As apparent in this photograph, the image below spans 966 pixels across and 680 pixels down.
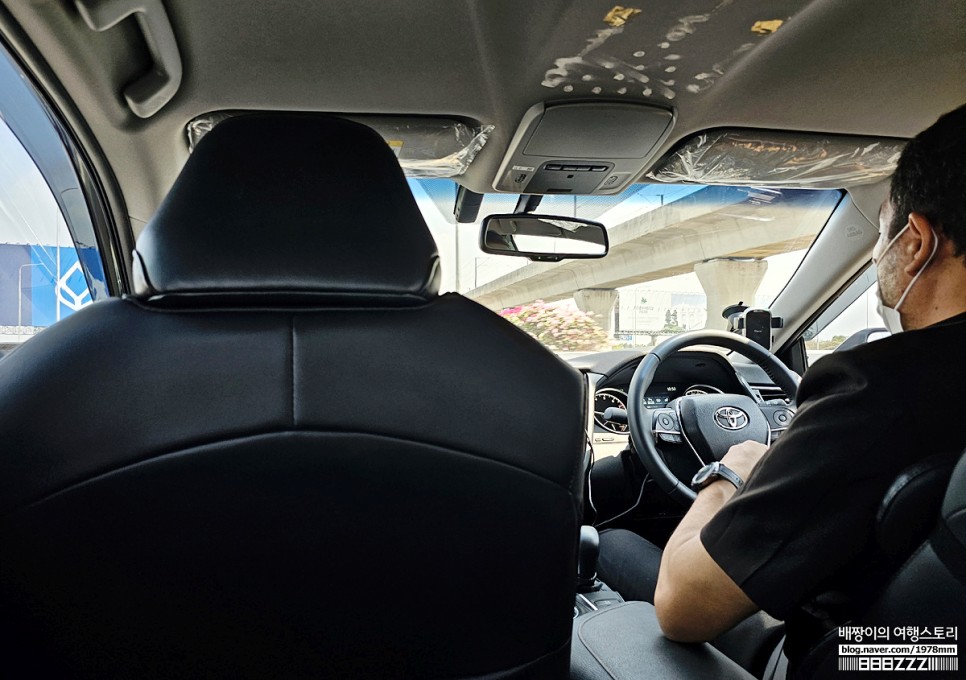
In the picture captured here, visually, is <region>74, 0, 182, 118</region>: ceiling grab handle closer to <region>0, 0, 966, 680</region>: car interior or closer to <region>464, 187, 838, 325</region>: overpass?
<region>0, 0, 966, 680</region>: car interior

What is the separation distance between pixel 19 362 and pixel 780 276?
373cm

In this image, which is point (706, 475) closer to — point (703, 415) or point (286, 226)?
point (703, 415)

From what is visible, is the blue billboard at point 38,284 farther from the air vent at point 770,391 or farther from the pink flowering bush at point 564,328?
the air vent at point 770,391

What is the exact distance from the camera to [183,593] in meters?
1.00

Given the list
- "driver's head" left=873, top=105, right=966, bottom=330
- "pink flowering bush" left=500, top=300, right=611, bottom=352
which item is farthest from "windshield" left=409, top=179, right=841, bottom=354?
"driver's head" left=873, top=105, right=966, bottom=330

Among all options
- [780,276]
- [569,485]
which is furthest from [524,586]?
[780,276]

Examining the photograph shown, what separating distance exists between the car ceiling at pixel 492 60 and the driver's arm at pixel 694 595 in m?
1.39

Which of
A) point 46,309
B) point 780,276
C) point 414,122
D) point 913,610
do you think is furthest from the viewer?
point 780,276

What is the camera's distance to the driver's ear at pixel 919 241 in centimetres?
135

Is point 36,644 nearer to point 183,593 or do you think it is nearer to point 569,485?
point 183,593

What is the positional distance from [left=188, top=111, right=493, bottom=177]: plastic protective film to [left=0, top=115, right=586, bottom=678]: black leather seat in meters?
1.44

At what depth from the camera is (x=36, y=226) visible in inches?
86.0

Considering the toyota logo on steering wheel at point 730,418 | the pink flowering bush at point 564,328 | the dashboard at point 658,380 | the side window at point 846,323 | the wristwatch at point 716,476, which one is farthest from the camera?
the pink flowering bush at point 564,328

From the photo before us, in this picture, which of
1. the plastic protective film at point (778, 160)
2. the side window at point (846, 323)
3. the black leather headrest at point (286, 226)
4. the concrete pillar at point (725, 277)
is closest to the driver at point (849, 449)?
the black leather headrest at point (286, 226)
